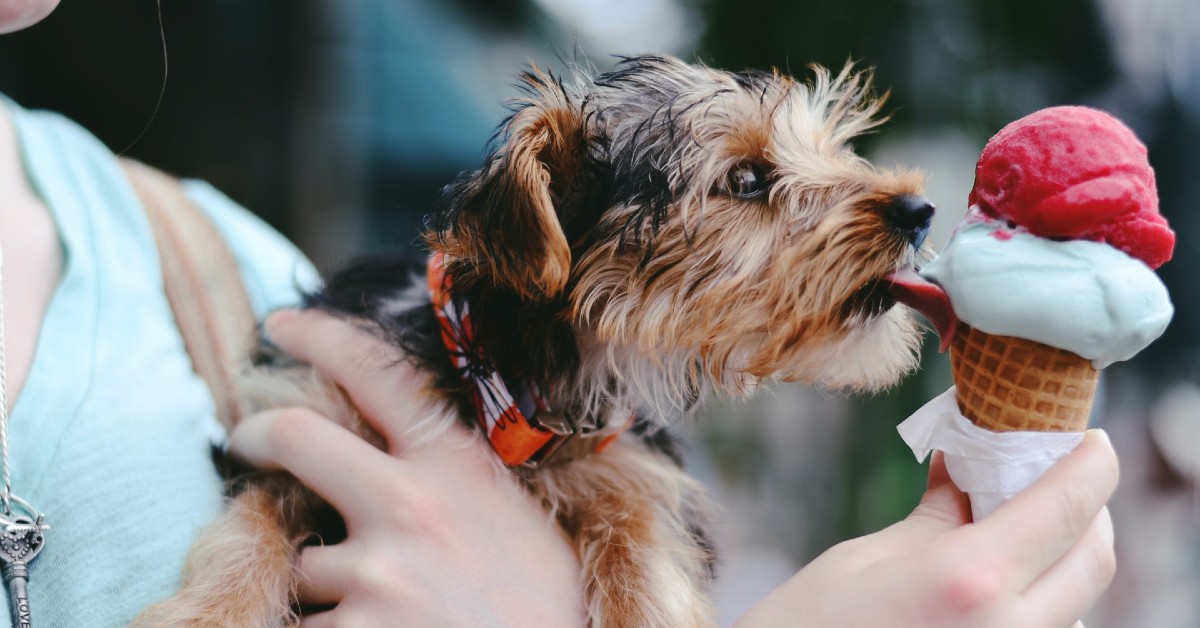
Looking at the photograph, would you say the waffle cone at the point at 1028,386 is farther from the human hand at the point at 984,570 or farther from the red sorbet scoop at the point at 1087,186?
the red sorbet scoop at the point at 1087,186

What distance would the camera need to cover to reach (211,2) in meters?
6.65

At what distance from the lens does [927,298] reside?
1625mm

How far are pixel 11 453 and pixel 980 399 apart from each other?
5.65 feet

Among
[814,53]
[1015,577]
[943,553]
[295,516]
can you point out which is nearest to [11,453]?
[295,516]

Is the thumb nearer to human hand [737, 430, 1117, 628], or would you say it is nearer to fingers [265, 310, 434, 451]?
human hand [737, 430, 1117, 628]

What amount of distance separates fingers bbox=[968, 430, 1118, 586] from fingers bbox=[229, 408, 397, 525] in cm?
113

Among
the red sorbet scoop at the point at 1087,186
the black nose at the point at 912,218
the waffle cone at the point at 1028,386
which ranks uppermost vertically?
the red sorbet scoop at the point at 1087,186

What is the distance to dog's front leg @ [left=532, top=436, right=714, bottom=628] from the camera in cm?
193

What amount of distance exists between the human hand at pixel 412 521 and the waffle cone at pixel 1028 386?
95cm

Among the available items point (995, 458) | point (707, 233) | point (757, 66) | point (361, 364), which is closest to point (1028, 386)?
point (995, 458)

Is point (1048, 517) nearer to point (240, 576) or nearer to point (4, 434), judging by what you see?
point (240, 576)

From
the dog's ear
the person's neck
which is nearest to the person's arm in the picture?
the dog's ear

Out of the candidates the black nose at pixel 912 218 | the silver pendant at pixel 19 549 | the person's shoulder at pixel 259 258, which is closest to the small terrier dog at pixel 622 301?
the black nose at pixel 912 218

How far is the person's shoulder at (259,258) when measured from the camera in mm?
2520
